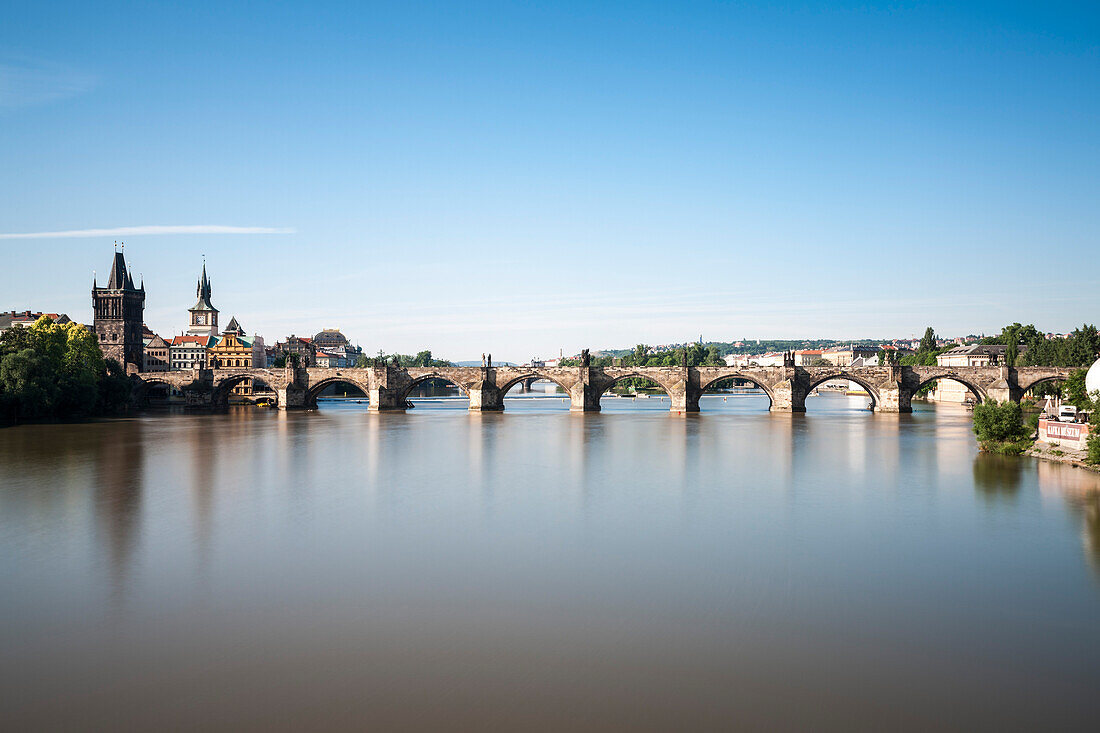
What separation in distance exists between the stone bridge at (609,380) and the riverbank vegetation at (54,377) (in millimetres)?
10177

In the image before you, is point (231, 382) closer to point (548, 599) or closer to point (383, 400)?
point (383, 400)

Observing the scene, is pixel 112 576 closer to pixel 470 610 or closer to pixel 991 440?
pixel 470 610

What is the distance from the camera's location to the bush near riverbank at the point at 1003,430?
38594mm

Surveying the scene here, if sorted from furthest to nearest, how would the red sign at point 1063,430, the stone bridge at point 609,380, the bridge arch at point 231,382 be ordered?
1. the bridge arch at point 231,382
2. the stone bridge at point 609,380
3. the red sign at point 1063,430

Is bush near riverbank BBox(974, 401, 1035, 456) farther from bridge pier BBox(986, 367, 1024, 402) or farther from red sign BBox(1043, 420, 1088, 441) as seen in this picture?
bridge pier BBox(986, 367, 1024, 402)

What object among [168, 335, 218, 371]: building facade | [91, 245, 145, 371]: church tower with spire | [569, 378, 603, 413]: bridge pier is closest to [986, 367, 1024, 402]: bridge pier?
[569, 378, 603, 413]: bridge pier

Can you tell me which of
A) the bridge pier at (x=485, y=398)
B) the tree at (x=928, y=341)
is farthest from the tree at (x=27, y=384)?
the tree at (x=928, y=341)

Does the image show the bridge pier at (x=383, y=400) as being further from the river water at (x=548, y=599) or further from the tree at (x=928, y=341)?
the tree at (x=928, y=341)

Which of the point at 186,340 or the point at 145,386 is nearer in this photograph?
the point at 145,386

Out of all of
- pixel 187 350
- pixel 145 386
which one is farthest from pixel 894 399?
pixel 187 350

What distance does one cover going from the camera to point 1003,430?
39031mm

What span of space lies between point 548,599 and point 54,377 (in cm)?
5196

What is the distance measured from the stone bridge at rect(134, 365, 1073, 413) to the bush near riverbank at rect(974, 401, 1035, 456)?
92.0 ft

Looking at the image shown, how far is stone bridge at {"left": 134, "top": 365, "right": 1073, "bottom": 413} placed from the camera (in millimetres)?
69062
